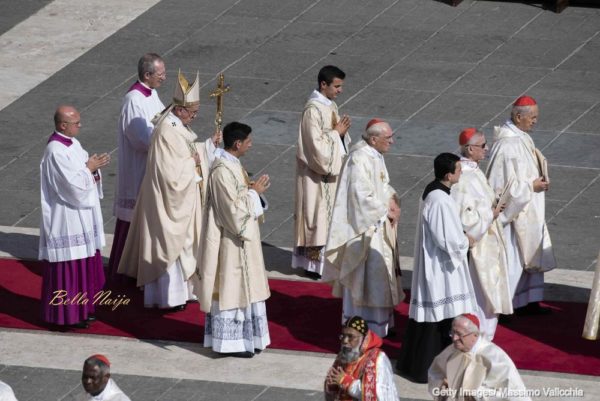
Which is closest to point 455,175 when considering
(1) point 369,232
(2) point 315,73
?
(1) point 369,232

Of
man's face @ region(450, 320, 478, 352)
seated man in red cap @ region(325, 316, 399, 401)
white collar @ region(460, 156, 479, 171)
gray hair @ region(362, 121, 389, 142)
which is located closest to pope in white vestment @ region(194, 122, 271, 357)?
gray hair @ region(362, 121, 389, 142)

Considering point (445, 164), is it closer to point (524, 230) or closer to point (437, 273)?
point (437, 273)

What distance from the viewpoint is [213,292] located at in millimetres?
12398

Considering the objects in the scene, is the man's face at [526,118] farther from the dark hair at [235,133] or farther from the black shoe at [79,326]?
the black shoe at [79,326]

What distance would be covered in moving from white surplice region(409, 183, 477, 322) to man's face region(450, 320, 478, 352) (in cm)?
197

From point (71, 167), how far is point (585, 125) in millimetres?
6599

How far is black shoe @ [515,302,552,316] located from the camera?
1331 cm

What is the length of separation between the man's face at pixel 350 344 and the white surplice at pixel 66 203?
366 cm

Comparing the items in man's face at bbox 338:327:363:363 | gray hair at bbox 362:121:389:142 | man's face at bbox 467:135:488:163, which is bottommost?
man's face at bbox 338:327:363:363

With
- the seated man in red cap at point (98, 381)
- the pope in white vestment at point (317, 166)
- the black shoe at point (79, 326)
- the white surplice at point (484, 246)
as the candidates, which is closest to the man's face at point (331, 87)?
the pope in white vestment at point (317, 166)

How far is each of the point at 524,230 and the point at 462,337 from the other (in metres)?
3.70

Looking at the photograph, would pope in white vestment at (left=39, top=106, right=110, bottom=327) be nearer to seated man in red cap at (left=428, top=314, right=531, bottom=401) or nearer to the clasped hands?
the clasped hands

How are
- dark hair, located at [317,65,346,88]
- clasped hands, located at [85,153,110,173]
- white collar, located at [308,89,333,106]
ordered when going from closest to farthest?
clasped hands, located at [85,153,110,173], dark hair, located at [317,65,346,88], white collar, located at [308,89,333,106]

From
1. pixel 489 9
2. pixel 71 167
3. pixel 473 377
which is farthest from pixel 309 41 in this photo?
pixel 473 377
